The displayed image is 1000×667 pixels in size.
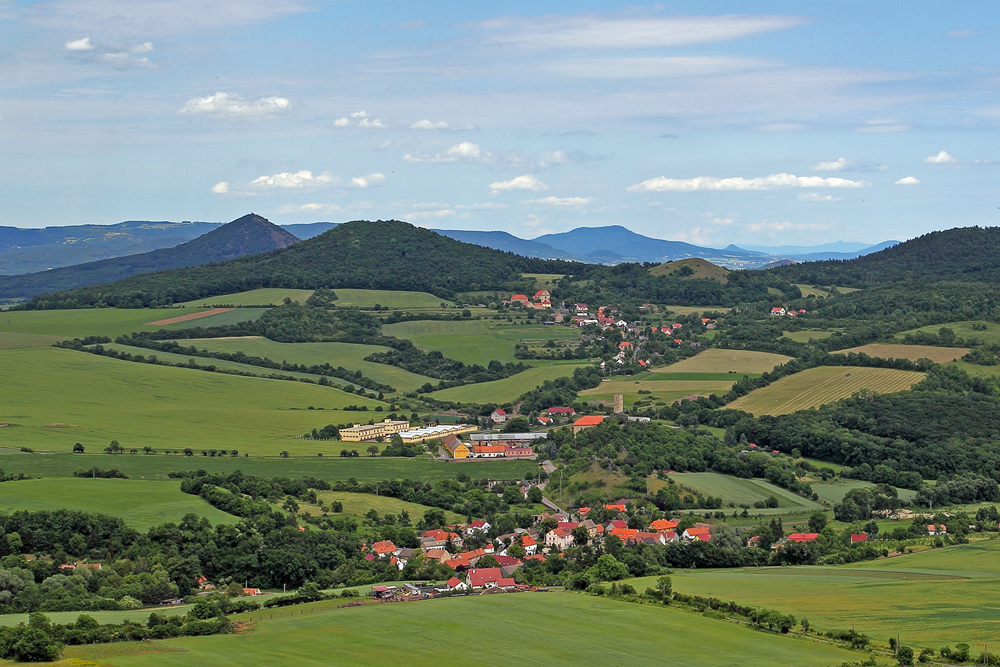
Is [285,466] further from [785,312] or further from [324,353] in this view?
[785,312]

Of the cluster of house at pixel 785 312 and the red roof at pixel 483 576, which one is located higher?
the cluster of house at pixel 785 312

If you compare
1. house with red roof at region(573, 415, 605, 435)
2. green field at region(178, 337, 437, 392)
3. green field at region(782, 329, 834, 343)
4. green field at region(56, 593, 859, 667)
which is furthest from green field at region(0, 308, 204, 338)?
green field at region(56, 593, 859, 667)

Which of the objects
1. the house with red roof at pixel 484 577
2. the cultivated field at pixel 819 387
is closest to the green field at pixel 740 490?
the cultivated field at pixel 819 387

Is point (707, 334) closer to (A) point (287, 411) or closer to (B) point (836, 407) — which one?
(B) point (836, 407)

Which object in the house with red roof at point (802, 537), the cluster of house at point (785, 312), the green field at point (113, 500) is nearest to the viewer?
the green field at point (113, 500)

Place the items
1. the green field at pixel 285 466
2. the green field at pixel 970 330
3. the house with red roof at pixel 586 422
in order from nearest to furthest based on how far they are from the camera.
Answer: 1. the green field at pixel 285 466
2. the house with red roof at pixel 586 422
3. the green field at pixel 970 330

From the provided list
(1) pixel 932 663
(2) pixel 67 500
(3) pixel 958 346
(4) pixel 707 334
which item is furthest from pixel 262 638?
(4) pixel 707 334

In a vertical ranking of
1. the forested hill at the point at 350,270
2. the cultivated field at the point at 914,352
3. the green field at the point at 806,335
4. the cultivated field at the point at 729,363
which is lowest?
the cultivated field at the point at 729,363

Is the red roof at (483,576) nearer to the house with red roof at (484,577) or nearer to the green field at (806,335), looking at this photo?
the house with red roof at (484,577)
